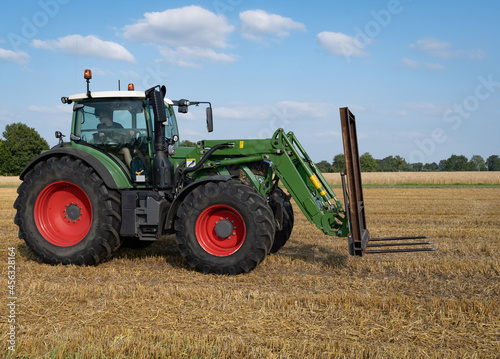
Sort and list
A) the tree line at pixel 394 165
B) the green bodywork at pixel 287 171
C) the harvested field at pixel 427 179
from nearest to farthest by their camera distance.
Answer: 1. the green bodywork at pixel 287 171
2. the harvested field at pixel 427 179
3. the tree line at pixel 394 165

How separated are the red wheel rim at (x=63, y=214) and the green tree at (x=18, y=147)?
5258 centimetres

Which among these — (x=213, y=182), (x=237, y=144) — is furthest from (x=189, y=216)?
(x=237, y=144)

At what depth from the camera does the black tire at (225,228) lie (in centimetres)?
557

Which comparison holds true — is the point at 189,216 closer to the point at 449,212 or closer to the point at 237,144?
the point at 237,144

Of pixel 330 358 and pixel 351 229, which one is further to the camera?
pixel 351 229

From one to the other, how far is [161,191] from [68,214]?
4.83ft

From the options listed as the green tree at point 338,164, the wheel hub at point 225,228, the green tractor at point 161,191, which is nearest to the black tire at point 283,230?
the green tractor at point 161,191

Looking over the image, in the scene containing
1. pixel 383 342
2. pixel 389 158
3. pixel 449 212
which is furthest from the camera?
pixel 389 158

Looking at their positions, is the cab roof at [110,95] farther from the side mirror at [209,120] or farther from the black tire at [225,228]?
the black tire at [225,228]

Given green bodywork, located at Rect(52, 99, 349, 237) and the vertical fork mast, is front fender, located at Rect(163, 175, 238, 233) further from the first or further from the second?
the vertical fork mast

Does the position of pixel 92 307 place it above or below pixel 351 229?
below

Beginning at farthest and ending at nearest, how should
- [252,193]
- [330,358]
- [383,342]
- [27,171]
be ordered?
[27,171], [252,193], [383,342], [330,358]

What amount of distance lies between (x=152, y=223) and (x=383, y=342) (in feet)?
11.8

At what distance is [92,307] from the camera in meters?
4.53
